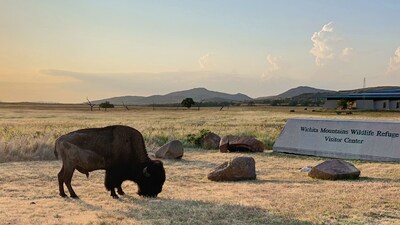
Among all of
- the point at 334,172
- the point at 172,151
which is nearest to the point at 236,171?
the point at 334,172

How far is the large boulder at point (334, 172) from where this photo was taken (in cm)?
A: 1462

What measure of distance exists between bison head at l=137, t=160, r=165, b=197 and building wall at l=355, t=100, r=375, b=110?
84768 mm

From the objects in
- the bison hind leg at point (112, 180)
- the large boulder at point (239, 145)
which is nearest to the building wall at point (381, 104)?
the large boulder at point (239, 145)

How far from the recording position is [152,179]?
1162 centimetres

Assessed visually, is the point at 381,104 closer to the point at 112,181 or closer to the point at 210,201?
the point at 210,201

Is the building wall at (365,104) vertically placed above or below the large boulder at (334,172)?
above

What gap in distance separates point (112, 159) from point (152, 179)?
3.41 feet

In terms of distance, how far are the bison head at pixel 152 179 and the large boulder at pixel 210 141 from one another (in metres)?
14.5

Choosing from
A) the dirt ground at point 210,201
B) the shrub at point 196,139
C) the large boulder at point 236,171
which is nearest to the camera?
the dirt ground at point 210,201

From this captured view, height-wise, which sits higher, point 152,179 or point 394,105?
point 394,105

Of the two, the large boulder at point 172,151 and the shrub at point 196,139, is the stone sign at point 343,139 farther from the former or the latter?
the large boulder at point 172,151

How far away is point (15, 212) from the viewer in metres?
9.77

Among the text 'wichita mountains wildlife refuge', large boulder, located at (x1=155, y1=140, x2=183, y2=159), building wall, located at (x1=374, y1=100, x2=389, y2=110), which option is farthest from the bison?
building wall, located at (x1=374, y1=100, x2=389, y2=110)

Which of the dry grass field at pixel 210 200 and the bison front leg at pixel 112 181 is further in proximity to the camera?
the bison front leg at pixel 112 181
